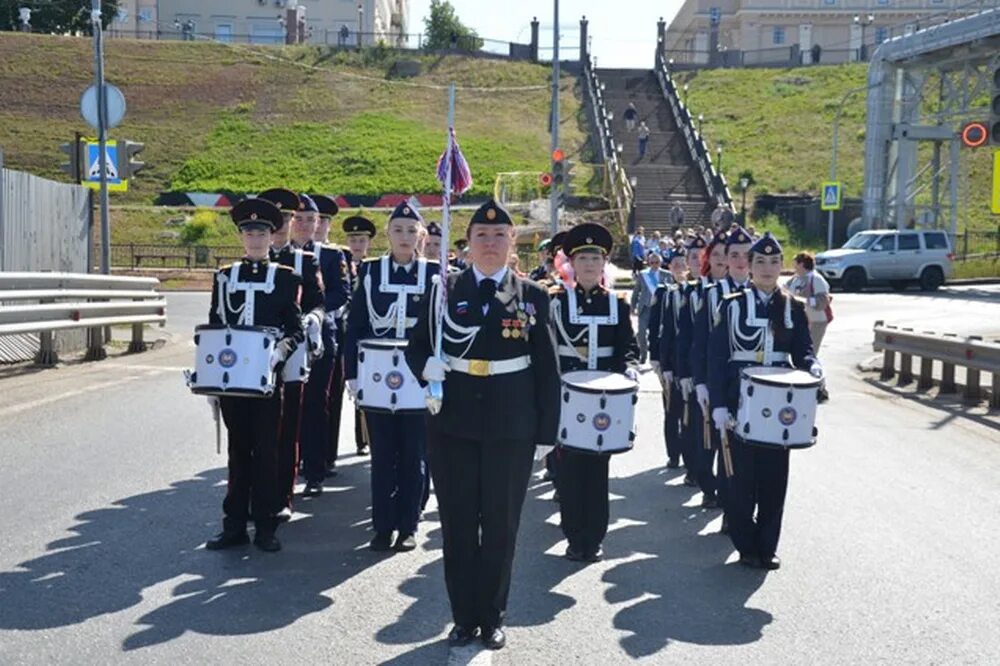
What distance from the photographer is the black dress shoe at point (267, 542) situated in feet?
24.4

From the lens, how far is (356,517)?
8.51 metres

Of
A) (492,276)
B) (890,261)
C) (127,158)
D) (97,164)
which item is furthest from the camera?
(890,261)

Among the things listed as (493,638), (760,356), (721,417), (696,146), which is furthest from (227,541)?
(696,146)

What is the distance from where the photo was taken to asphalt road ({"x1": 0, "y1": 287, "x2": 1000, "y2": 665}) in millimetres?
5758

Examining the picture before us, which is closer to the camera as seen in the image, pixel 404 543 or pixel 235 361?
pixel 235 361

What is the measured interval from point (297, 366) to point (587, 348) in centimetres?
192

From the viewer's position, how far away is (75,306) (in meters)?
15.2

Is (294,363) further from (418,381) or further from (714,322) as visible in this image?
(714,322)

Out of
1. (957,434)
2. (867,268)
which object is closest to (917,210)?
(867,268)

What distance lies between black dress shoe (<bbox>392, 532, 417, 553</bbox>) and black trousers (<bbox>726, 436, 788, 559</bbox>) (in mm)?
1990

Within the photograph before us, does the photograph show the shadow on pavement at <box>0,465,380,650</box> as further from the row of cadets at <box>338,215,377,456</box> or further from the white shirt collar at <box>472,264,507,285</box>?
the white shirt collar at <box>472,264,507,285</box>

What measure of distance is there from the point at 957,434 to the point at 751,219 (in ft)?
120

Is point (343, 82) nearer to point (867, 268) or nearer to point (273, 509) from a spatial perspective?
point (867, 268)

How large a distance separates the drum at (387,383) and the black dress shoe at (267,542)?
3.24 ft
